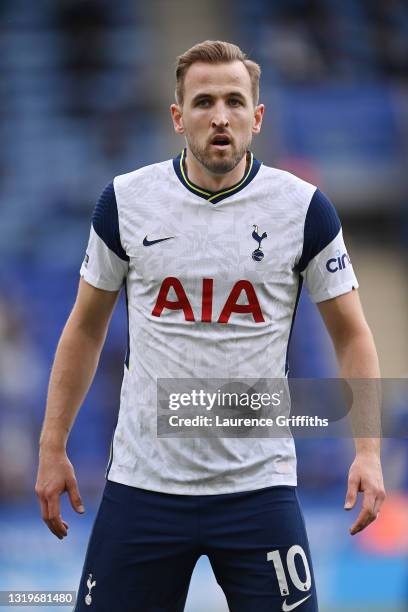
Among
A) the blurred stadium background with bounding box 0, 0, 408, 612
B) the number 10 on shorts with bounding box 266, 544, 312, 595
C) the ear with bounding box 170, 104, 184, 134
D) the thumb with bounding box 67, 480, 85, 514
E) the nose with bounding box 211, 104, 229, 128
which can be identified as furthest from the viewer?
the blurred stadium background with bounding box 0, 0, 408, 612

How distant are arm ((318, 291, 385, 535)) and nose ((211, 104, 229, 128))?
25.9 inches

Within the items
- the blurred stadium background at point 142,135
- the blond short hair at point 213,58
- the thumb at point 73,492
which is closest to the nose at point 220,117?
the blond short hair at point 213,58

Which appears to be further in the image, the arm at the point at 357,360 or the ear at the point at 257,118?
the ear at the point at 257,118

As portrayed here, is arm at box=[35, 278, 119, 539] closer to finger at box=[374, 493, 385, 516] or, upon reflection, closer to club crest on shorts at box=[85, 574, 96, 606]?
club crest on shorts at box=[85, 574, 96, 606]

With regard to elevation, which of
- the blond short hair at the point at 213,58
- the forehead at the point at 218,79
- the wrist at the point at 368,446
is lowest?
the wrist at the point at 368,446

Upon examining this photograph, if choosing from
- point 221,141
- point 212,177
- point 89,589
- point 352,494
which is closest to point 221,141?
point 221,141

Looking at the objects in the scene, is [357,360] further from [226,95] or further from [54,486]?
[54,486]

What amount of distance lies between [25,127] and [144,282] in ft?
35.5

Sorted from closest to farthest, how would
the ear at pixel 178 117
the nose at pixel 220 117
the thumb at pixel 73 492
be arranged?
the nose at pixel 220 117
the thumb at pixel 73 492
the ear at pixel 178 117

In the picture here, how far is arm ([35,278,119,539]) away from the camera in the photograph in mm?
3664

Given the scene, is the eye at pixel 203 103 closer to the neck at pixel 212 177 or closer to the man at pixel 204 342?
the man at pixel 204 342

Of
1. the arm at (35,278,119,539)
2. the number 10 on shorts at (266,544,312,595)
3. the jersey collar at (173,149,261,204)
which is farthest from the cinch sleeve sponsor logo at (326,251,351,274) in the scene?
the number 10 on shorts at (266,544,312,595)

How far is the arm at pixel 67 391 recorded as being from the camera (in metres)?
3.66

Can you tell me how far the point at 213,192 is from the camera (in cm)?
370
